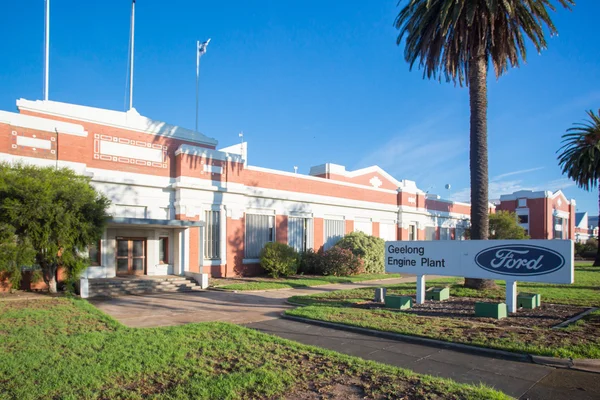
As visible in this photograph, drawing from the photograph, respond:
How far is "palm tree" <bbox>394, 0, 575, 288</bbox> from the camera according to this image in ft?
53.8

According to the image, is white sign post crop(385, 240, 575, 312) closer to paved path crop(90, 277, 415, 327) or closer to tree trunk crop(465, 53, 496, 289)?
tree trunk crop(465, 53, 496, 289)

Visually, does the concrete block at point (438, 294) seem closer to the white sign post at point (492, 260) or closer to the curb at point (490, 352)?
the white sign post at point (492, 260)

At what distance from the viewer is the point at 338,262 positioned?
1026 inches

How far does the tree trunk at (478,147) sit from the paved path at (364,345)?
8.23 m

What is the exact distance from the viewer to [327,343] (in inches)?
355

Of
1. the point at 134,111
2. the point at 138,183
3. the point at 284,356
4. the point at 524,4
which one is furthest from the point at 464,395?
the point at 134,111

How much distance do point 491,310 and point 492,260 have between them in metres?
1.64

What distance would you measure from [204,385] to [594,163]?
131 feet

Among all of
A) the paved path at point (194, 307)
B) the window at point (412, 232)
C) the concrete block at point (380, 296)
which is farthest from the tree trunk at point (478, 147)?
the window at point (412, 232)

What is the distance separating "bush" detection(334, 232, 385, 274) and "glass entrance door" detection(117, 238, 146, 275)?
40.5ft

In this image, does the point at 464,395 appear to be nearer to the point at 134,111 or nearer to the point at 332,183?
the point at 134,111

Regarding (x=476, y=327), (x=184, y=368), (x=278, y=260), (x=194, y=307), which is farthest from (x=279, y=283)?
(x=184, y=368)

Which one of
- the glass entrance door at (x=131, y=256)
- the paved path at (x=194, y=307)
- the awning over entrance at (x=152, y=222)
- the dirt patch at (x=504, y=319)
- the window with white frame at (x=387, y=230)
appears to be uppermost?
the awning over entrance at (x=152, y=222)

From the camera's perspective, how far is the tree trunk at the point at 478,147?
55.9 feet
